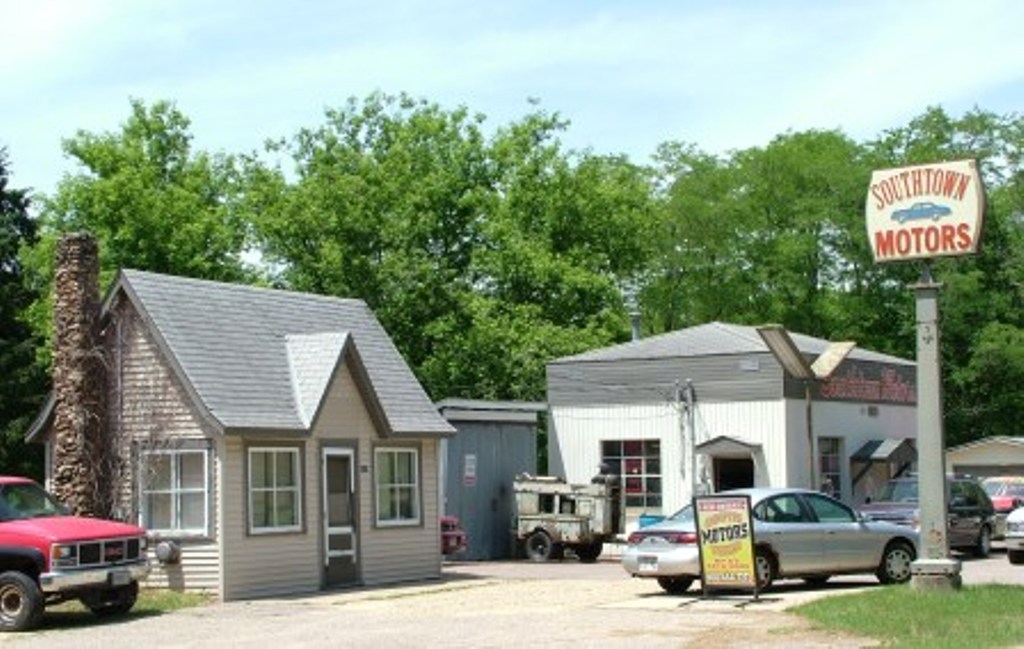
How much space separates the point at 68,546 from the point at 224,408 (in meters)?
4.53

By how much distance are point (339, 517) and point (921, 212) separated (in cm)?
1101

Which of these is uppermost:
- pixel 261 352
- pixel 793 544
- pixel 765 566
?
pixel 261 352

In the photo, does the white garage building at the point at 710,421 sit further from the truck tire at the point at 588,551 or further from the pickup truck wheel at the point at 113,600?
the pickup truck wheel at the point at 113,600

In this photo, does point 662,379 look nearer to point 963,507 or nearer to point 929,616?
point 963,507

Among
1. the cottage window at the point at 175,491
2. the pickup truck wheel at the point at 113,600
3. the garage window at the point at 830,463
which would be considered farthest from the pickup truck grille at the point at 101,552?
the garage window at the point at 830,463

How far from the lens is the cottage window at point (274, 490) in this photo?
84.5 feet

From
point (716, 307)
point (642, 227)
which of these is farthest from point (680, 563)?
point (716, 307)

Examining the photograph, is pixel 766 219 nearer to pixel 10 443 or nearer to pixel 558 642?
pixel 10 443

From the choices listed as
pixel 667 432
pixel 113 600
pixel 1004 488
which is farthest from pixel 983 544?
pixel 113 600

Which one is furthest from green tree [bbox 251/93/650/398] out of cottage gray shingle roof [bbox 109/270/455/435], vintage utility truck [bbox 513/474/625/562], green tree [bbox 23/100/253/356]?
cottage gray shingle roof [bbox 109/270/455/435]

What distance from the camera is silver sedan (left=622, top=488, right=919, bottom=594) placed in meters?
23.2

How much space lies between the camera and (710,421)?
130ft

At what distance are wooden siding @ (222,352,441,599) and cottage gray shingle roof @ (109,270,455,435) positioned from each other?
0.40 metres

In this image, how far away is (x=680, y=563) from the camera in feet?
76.2
